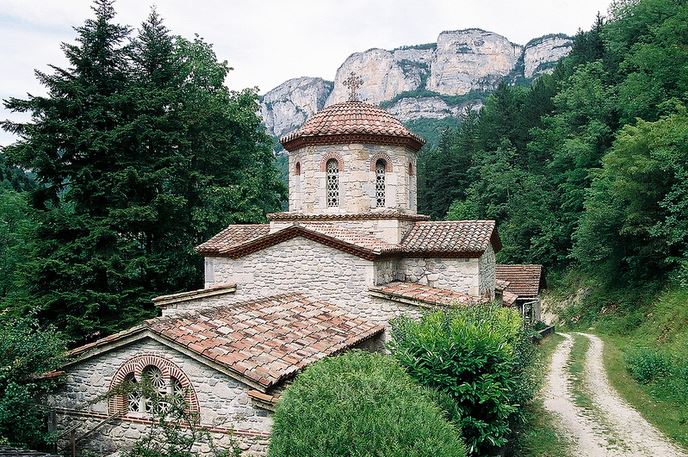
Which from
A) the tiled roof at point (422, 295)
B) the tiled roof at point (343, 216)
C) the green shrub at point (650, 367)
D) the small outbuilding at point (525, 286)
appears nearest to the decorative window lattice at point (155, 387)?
the tiled roof at point (422, 295)

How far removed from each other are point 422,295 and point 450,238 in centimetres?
232

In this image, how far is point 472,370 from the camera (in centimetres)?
826

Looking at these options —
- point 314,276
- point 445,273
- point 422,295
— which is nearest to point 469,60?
point 445,273

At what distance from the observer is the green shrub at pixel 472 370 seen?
814 cm

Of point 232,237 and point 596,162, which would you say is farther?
point 596,162

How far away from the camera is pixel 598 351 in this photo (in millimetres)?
18984

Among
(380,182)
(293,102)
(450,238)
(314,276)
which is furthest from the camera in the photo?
(293,102)

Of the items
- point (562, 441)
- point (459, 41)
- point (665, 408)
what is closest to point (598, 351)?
point (665, 408)

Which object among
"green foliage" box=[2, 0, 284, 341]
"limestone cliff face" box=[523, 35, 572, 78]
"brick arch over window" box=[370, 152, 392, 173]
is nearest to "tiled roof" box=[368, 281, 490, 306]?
"brick arch over window" box=[370, 152, 392, 173]

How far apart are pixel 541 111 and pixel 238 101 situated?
99.3ft

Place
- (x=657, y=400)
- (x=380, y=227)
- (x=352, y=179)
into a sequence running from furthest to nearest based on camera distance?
(x=352, y=179)
(x=380, y=227)
(x=657, y=400)

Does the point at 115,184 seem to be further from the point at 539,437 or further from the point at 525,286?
the point at 525,286

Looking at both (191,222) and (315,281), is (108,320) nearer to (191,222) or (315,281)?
(191,222)

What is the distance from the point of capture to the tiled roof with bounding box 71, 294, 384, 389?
848 cm
